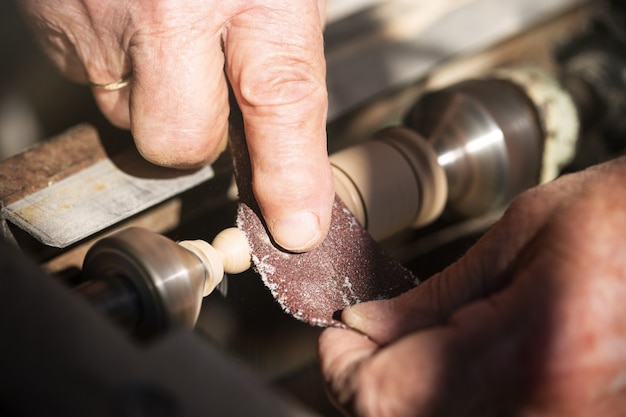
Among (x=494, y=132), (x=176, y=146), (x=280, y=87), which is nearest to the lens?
(x=280, y=87)

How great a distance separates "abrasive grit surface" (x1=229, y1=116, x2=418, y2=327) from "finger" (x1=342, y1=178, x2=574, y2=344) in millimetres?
72

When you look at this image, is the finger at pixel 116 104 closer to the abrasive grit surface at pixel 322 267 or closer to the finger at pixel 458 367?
the abrasive grit surface at pixel 322 267

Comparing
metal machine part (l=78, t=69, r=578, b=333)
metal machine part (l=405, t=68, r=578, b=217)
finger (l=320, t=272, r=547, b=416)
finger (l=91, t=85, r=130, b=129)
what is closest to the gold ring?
finger (l=91, t=85, r=130, b=129)

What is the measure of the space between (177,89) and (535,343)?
1.98ft

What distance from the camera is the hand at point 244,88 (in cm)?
88

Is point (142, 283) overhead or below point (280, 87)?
below

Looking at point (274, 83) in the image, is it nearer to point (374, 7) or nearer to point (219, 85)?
point (219, 85)

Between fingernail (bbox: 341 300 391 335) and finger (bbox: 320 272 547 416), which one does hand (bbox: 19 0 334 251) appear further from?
finger (bbox: 320 272 547 416)

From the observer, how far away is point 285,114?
89 centimetres

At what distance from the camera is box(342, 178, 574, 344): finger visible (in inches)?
31.2

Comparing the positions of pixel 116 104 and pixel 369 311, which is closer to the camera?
pixel 369 311

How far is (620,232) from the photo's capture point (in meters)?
0.73

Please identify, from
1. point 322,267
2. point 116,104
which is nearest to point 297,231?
point 322,267

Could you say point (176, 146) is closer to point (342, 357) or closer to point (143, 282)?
point (143, 282)
